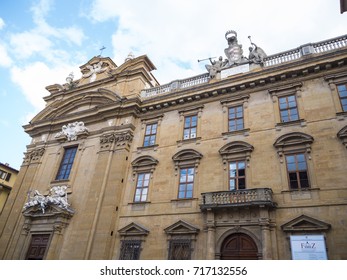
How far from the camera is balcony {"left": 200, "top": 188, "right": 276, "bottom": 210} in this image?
14211 mm

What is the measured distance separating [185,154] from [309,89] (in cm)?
849

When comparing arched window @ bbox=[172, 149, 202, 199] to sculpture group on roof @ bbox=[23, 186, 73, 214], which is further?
sculpture group on roof @ bbox=[23, 186, 73, 214]

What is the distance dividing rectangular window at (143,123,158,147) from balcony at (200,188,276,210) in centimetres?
663

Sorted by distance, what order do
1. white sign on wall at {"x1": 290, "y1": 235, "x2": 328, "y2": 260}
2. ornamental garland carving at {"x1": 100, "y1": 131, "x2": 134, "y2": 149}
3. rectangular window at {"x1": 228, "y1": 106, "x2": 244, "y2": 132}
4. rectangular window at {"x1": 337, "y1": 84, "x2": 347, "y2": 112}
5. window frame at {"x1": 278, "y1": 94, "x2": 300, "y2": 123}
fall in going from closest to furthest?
1. white sign on wall at {"x1": 290, "y1": 235, "x2": 328, "y2": 260}
2. rectangular window at {"x1": 337, "y1": 84, "x2": 347, "y2": 112}
3. window frame at {"x1": 278, "y1": 94, "x2": 300, "y2": 123}
4. rectangular window at {"x1": 228, "y1": 106, "x2": 244, "y2": 132}
5. ornamental garland carving at {"x1": 100, "y1": 131, "x2": 134, "y2": 149}

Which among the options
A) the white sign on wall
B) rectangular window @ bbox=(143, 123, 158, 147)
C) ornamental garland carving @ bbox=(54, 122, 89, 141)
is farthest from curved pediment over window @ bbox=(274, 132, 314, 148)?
ornamental garland carving @ bbox=(54, 122, 89, 141)

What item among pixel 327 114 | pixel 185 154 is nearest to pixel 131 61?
pixel 185 154

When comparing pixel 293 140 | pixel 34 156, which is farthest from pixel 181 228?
pixel 34 156

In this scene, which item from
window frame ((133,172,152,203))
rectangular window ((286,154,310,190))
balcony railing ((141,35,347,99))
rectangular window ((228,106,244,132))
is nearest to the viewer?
rectangular window ((286,154,310,190))

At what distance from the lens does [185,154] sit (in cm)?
1853

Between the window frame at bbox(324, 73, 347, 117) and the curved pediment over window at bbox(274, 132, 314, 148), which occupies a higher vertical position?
the window frame at bbox(324, 73, 347, 117)

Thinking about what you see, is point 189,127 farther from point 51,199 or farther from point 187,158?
point 51,199

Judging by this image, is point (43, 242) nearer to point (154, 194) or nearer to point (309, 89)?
point (154, 194)

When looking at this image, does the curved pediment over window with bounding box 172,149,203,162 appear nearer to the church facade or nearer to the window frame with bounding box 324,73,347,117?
the church facade

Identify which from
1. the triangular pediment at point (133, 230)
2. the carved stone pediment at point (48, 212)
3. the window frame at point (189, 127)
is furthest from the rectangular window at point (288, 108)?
the carved stone pediment at point (48, 212)
